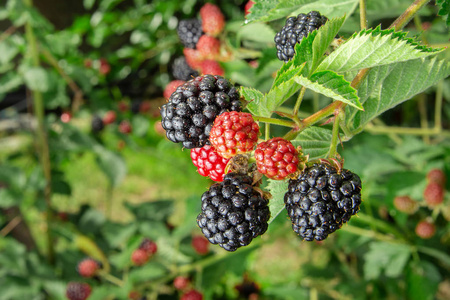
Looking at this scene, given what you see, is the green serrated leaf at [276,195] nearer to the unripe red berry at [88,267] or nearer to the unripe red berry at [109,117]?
the unripe red berry at [88,267]

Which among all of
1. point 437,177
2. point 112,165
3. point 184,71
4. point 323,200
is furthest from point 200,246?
point 323,200

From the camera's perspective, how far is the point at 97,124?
230cm

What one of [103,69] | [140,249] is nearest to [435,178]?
[140,249]

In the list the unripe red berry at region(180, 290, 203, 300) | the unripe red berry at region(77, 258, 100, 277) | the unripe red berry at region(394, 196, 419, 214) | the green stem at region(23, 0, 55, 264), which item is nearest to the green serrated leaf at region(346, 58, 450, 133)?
the unripe red berry at region(394, 196, 419, 214)

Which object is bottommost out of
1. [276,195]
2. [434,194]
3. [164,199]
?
[164,199]

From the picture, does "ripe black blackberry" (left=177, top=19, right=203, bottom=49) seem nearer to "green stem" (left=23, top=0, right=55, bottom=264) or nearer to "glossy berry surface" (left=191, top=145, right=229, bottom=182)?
"glossy berry surface" (left=191, top=145, right=229, bottom=182)

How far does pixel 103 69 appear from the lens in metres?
2.47

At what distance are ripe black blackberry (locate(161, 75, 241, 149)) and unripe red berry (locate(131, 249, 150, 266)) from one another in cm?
119

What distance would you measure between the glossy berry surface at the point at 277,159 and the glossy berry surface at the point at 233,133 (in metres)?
0.03

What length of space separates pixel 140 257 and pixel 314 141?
1.26m

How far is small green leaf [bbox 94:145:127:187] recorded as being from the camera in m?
2.18

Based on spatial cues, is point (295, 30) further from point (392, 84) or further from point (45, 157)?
point (45, 157)

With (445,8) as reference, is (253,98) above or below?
below

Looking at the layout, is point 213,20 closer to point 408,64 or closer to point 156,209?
point 408,64
